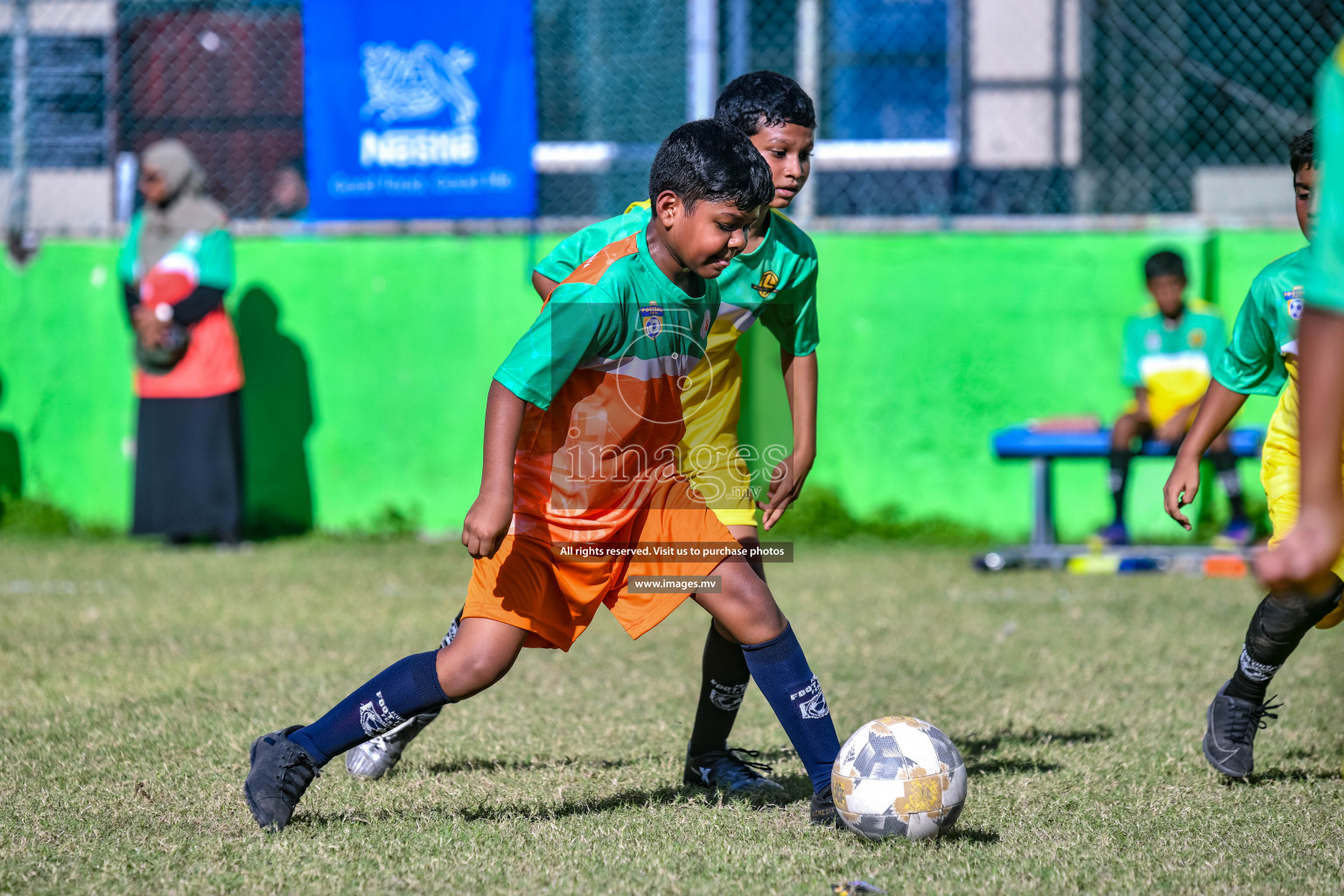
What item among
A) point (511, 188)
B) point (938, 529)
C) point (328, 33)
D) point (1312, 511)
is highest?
point (328, 33)

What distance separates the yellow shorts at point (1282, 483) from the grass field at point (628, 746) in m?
0.68

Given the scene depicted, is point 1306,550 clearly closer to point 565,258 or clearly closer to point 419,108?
point 565,258

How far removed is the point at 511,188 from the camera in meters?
→ 8.93

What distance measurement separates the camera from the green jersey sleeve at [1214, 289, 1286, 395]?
363cm

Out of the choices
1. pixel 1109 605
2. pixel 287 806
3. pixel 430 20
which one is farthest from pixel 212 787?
pixel 430 20

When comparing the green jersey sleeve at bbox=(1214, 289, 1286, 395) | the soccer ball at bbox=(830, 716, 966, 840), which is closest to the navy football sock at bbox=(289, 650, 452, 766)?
the soccer ball at bbox=(830, 716, 966, 840)

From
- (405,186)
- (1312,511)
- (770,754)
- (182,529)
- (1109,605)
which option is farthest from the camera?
(405,186)

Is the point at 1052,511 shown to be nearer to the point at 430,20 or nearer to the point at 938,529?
the point at 938,529

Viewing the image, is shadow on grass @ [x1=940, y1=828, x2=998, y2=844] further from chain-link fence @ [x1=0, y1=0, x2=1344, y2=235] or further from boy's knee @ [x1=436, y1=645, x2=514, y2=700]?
chain-link fence @ [x1=0, y1=0, x2=1344, y2=235]

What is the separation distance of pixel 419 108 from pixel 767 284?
5829 mm

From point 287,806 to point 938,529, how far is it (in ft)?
19.7

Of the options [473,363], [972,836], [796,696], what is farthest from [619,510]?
[473,363]

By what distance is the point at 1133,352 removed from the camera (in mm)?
8164

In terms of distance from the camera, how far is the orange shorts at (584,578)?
10.5 feet
